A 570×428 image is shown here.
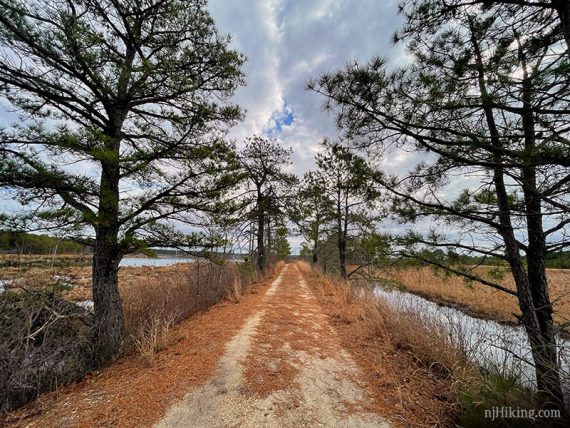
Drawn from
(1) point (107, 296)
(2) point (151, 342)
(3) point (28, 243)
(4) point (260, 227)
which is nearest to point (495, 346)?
(2) point (151, 342)

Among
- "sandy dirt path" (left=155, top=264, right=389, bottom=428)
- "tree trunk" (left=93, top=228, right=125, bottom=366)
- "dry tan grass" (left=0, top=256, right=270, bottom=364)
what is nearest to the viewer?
"sandy dirt path" (left=155, top=264, right=389, bottom=428)

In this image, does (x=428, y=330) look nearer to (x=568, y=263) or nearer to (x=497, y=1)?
(x=568, y=263)

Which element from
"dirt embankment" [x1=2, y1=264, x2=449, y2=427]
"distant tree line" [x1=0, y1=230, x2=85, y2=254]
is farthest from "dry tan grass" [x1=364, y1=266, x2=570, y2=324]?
"distant tree line" [x1=0, y1=230, x2=85, y2=254]

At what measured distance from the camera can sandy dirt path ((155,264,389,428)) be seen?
241 cm

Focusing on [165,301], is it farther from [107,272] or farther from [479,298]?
[479,298]

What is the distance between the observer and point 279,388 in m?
2.98

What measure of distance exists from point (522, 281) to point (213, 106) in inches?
218

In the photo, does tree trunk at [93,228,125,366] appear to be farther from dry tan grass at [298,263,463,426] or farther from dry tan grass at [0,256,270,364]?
dry tan grass at [298,263,463,426]

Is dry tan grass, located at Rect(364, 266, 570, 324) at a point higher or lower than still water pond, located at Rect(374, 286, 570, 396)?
lower

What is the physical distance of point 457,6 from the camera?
247cm

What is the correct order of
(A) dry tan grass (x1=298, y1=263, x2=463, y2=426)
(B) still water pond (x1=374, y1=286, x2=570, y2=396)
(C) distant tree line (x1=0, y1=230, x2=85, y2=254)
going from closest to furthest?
(B) still water pond (x1=374, y1=286, x2=570, y2=396), (A) dry tan grass (x1=298, y1=263, x2=463, y2=426), (C) distant tree line (x1=0, y1=230, x2=85, y2=254)

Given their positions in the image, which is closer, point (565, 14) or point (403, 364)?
point (565, 14)

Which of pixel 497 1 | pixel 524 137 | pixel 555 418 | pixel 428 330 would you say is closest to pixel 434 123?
pixel 524 137

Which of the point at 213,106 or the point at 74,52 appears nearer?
the point at 74,52
